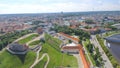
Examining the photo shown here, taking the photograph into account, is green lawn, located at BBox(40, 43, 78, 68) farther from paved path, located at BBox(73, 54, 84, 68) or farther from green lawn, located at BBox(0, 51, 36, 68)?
green lawn, located at BBox(0, 51, 36, 68)

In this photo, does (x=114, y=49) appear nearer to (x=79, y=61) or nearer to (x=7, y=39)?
(x=79, y=61)

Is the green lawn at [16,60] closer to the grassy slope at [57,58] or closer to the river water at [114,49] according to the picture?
the grassy slope at [57,58]

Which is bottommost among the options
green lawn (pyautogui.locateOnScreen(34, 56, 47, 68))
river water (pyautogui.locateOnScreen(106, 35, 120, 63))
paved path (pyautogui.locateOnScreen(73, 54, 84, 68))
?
river water (pyautogui.locateOnScreen(106, 35, 120, 63))

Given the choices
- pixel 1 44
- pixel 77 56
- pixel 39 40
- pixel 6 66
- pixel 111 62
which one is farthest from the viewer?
pixel 39 40

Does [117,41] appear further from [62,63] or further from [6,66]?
[6,66]

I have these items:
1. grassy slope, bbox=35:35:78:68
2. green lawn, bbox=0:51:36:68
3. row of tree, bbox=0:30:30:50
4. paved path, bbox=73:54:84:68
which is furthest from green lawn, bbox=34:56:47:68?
row of tree, bbox=0:30:30:50

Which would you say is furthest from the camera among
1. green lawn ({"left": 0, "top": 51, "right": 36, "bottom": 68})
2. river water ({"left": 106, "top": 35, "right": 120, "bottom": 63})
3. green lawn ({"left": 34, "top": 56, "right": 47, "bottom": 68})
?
river water ({"left": 106, "top": 35, "right": 120, "bottom": 63})

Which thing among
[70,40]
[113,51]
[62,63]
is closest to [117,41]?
[113,51]

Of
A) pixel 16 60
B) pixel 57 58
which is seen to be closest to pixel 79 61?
pixel 57 58

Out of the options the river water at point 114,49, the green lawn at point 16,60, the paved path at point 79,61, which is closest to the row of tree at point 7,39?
the green lawn at point 16,60
